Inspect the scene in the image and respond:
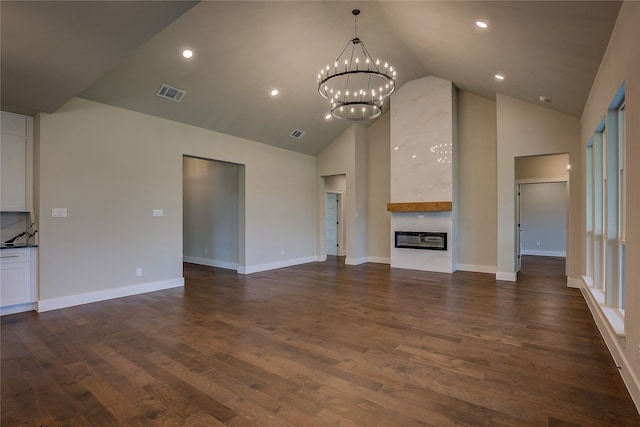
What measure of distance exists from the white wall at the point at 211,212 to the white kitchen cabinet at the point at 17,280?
3.79 m

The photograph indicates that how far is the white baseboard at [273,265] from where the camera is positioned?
289 inches

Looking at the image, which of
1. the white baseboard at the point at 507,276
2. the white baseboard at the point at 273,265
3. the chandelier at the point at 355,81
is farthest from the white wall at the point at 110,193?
the white baseboard at the point at 507,276

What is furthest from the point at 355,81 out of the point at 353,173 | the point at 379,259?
the point at 379,259

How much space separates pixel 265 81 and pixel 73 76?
121 inches

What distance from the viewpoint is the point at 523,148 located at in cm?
617

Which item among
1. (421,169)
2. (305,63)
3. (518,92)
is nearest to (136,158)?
(305,63)

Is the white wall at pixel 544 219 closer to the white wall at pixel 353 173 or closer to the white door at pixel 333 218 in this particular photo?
the white wall at pixel 353 173

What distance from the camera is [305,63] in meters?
5.84

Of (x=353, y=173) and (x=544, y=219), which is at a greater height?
(x=353, y=173)

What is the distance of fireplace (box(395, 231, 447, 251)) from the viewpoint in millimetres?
7359

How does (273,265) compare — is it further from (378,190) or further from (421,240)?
(421,240)

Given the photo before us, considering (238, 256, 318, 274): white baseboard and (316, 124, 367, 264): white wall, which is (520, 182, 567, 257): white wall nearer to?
(316, 124, 367, 264): white wall

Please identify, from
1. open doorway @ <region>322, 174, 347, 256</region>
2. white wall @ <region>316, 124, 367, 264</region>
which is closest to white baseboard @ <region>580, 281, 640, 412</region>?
white wall @ <region>316, 124, 367, 264</region>

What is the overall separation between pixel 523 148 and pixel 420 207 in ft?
7.44
